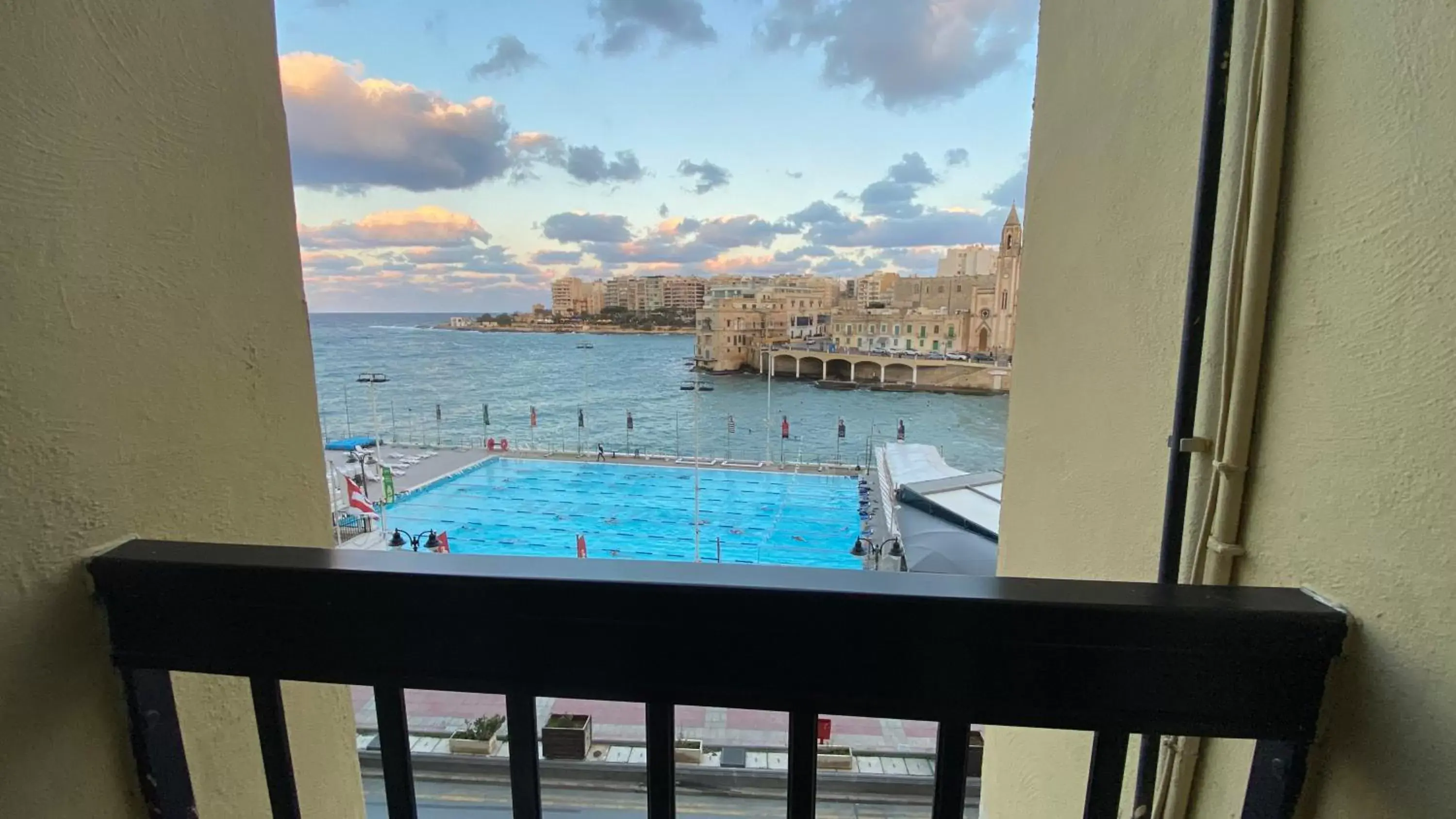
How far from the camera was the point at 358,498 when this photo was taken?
254 cm

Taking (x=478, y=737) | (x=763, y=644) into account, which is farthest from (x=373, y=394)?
(x=763, y=644)

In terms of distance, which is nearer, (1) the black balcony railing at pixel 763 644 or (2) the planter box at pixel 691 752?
(1) the black balcony railing at pixel 763 644

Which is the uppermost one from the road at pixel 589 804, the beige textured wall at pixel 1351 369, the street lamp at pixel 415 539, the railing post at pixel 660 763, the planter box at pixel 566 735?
the beige textured wall at pixel 1351 369

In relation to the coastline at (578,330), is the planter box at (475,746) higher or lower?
lower

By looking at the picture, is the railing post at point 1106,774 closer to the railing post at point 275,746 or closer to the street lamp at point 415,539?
the railing post at point 275,746

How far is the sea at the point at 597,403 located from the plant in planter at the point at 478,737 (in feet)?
5.29

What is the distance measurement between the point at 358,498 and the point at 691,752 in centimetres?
213

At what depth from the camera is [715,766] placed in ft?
4.29

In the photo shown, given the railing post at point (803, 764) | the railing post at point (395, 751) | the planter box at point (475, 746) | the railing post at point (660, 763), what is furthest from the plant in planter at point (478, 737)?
the railing post at point (803, 764)

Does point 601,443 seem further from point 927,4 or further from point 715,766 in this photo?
point 927,4

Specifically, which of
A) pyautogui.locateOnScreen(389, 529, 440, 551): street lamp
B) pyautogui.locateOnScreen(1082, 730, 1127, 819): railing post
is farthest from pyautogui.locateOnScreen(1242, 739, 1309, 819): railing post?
pyautogui.locateOnScreen(389, 529, 440, 551): street lamp

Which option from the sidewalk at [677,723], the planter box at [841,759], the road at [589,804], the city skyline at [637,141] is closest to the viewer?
the sidewalk at [677,723]

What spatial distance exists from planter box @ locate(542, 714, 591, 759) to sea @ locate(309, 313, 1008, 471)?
5.44 ft

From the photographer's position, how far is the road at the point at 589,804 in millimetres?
1266
